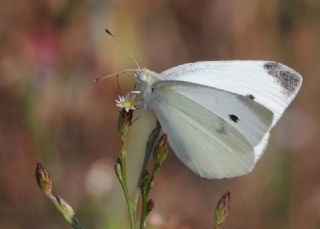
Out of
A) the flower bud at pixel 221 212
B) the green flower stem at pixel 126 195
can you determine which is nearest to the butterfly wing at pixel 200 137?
the flower bud at pixel 221 212

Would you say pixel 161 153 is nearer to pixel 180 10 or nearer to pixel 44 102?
pixel 44 102

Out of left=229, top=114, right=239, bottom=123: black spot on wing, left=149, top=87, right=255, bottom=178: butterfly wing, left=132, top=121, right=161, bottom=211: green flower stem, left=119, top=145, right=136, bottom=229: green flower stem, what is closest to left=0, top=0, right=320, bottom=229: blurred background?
left=149, top=87, right=255, bottom=178: butterfly wing

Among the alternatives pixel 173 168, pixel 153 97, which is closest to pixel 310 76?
pixel 173 168

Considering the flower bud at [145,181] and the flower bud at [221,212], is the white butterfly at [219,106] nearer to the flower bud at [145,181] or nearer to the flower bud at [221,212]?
the flower bud at [221,212]

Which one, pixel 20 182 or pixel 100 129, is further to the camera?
pixel 100 129

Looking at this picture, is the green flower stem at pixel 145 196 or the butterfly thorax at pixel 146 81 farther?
the butterfly thorax at pixel 146 81

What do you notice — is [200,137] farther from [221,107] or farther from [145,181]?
[145,181]

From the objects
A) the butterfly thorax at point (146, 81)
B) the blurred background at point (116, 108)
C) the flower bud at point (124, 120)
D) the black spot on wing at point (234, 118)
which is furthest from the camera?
the blurred background at point (116, 108)

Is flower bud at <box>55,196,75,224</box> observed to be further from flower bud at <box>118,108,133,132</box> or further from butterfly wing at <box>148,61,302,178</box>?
butterfly wing at <box>148,61,302,178</box>
